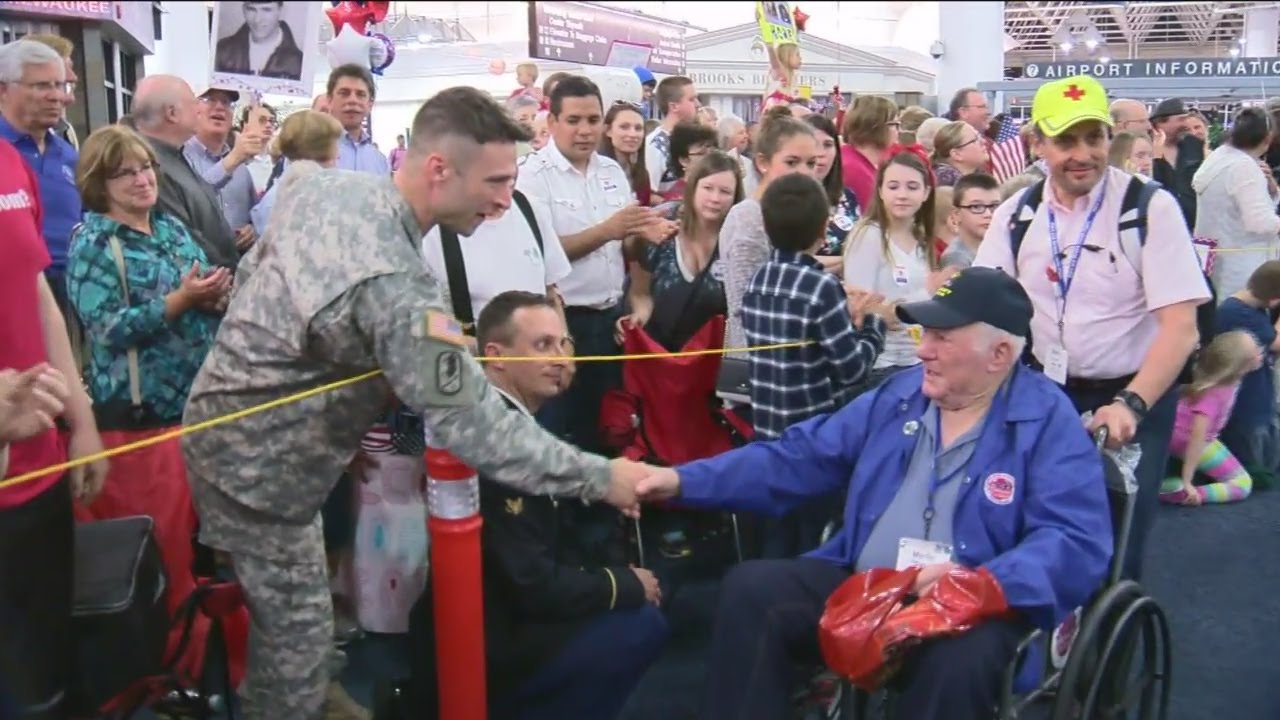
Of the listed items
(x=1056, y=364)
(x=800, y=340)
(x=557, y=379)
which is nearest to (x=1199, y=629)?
(x=1056, y=364)

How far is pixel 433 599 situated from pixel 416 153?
3.06 ft

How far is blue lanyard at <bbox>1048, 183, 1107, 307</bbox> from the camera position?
2.75m

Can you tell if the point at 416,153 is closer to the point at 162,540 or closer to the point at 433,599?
the point at 433,599

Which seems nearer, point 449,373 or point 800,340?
point 449,373

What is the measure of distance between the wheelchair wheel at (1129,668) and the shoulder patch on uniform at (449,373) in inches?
54.5

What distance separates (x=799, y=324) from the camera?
3059 mm

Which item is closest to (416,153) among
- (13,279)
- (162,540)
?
(13,279)

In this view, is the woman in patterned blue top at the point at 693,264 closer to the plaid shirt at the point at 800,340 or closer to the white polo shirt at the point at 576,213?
the white polo shirt at the point at 576,213

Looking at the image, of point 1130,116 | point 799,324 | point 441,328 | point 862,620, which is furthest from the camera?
point 1130,116

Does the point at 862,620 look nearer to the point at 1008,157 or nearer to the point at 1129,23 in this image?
the point at 1008,157

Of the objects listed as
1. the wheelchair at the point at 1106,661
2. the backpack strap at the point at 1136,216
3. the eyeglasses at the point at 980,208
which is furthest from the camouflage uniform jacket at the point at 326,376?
the eyeglasses at the point at 980,208

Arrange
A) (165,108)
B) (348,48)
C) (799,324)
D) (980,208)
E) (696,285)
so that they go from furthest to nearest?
(348,48)
(980,208)
(696,285)
(165,108)
(799,324)

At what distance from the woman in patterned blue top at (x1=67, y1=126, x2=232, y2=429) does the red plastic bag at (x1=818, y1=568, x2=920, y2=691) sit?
1792 millimetres

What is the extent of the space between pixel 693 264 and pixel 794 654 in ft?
5.87
